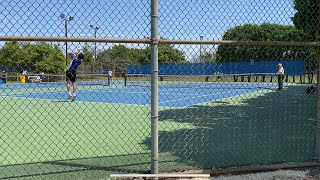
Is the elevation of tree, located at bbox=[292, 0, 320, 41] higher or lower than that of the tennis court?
higher

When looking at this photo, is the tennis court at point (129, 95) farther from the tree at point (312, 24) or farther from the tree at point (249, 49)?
the tree at point (312, 24)

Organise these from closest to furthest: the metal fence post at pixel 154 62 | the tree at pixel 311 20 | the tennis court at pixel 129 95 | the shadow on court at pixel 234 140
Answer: the metal fence post at pixel 154 62, the tree at pixel 311 20, the shadow on court at pixel 234 140, the tennis court at pixel 129 95

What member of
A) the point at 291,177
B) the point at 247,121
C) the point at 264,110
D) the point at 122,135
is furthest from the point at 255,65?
the point at 291,177

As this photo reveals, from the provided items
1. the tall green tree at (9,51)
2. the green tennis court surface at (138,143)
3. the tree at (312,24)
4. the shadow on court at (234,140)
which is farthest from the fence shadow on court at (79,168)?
the tree at (312,24)

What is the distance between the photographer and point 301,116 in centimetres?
1045

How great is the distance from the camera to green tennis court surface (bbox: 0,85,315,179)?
530 centimetres

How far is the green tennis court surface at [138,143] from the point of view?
17.4ft

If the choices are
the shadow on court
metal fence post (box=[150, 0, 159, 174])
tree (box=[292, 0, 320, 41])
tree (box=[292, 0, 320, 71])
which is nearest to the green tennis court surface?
the shadow on court

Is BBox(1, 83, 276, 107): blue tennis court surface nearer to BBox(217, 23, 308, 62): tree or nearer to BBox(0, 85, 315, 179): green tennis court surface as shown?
BBox(217, 23, 308, 62): tree

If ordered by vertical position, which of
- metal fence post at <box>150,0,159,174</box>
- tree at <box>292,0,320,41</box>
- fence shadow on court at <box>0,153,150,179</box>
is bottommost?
fence shadow on court at <box>0,153,150,179</box>

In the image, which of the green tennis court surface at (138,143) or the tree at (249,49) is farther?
the tree at (249,49)

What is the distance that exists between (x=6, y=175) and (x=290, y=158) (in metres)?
4.20

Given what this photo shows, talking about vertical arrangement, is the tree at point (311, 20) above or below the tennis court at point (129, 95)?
above

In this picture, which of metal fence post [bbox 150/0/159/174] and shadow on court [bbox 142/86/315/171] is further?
shadow on court [bbox 142/86/315/171]
